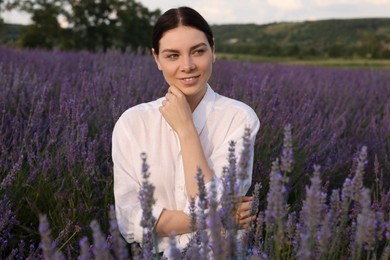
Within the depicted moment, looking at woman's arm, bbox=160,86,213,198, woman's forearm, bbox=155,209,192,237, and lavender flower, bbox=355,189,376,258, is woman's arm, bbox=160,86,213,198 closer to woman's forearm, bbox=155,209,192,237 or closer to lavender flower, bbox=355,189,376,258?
woman's forearm, bbox=155,209,192,237

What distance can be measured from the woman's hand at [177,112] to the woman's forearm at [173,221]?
10.7 inches

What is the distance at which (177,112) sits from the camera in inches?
69.5

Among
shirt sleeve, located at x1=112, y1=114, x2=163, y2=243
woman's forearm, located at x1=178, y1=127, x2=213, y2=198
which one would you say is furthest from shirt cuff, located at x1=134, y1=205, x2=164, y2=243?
woman's forearm, located at x1=178, y1=127, x2=213, y2=198

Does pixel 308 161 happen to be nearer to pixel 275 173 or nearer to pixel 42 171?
pixel 42 171

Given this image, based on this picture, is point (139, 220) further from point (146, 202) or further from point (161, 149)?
point (146, 202)

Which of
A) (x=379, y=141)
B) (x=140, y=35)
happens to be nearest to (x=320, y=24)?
(x=140, y=35)

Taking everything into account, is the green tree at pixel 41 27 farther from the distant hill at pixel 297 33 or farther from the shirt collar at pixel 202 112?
the shirt collar at pixel 202 112

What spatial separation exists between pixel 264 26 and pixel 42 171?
4934cm

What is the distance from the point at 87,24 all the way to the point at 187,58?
74.6ft

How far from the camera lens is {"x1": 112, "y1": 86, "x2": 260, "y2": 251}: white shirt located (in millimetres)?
1787

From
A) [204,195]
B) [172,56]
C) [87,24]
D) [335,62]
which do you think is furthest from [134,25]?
[204,195]

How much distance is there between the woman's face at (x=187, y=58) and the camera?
1826 millimetres

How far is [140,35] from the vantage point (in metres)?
22.6

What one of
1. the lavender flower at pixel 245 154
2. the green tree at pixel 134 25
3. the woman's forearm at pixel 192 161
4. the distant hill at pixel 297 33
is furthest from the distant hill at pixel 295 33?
the lavender flower at pixel 245 154
